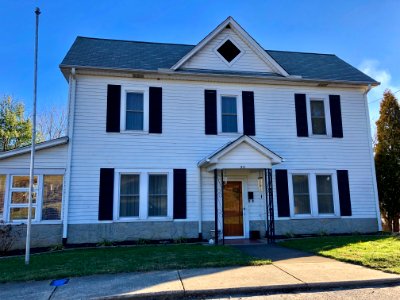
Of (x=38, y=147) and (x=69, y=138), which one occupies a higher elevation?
(x=69, y=138)

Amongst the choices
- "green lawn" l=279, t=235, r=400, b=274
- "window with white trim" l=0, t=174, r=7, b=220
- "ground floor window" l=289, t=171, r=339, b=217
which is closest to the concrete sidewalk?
"green lawn" l=279, t=235, r=400, b=274

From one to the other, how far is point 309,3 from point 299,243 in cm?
879

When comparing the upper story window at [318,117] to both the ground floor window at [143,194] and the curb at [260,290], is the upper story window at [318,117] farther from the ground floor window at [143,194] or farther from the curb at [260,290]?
the curb at [260,290]

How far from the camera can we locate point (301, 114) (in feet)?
40.9

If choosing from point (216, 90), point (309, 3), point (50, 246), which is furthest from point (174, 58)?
point (50, 246)

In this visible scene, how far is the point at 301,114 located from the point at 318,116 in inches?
33.2

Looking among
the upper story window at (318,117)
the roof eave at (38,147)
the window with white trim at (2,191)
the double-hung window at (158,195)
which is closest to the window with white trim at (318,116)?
the upper story window at (318,117)

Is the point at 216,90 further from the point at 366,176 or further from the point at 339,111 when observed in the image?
the point at 366,176

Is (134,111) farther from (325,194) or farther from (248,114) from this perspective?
(325,194)

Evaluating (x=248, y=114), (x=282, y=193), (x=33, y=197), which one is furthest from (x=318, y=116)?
(x=33, y=197)

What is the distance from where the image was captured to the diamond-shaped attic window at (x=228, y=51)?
12.6m

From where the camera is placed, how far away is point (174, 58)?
13.0 meters

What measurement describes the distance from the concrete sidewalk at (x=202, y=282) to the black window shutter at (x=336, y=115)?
6926 mm

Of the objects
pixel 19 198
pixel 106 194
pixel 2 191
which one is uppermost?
pixel 2 191
